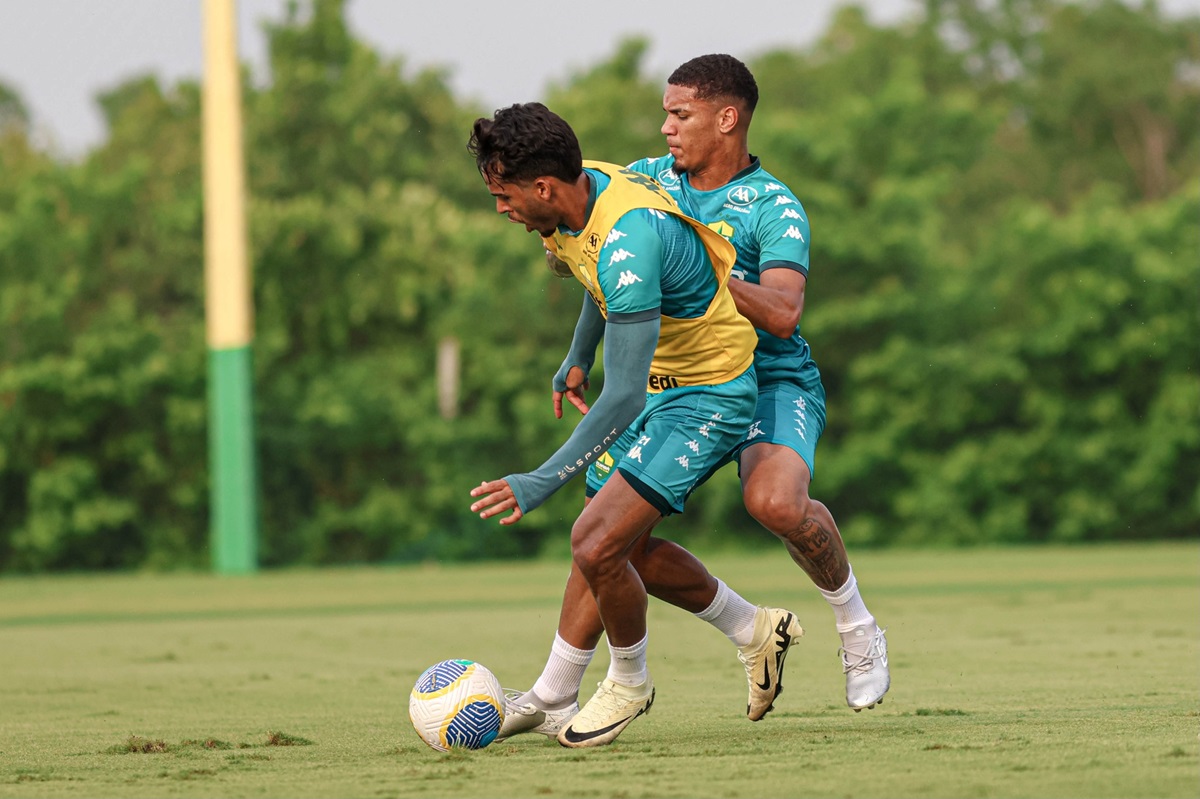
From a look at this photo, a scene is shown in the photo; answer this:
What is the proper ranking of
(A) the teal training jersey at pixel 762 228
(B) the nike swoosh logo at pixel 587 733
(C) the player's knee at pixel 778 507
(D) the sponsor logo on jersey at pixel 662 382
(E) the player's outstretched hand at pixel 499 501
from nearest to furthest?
(E) the player's outstretched hand at pixel 499 501 → (B) the nike swoosh logo at pixel 587 733 → (D) the sponsor logo on jersey at pixel 662 382 → (C) the player's knee at pixel 778 507 → (A) the teal training jersey at pixel 762 228

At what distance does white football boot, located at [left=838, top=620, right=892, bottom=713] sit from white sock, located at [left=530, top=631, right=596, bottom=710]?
3.46 feet

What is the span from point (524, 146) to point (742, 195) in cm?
146

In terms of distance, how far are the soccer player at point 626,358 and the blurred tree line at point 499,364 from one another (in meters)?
19.5

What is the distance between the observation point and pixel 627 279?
574cm

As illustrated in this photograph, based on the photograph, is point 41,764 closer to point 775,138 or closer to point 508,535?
point 508,535

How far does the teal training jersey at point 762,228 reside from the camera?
263 inches

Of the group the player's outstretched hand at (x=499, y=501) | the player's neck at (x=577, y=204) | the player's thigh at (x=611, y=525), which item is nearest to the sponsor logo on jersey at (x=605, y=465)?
the player's thigh at (x=611, y=525)

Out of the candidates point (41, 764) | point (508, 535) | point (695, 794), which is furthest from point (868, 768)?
point (508, 535)

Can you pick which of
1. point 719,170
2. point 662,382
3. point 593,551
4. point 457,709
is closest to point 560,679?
point 457,709

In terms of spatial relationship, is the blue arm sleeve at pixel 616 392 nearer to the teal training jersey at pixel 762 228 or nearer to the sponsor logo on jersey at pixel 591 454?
the sponsor logo on jersey at pixel 591 454

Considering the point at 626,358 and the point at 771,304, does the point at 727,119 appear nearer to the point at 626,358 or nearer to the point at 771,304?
the point at 771,304

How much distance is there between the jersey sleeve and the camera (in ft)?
18.8

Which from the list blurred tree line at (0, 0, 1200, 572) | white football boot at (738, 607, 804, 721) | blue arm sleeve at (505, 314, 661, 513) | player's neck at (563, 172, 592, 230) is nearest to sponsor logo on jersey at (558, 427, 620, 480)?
blue arm sleeve at (505, 314, 661, 513)

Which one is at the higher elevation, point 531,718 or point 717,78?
point 717,78
